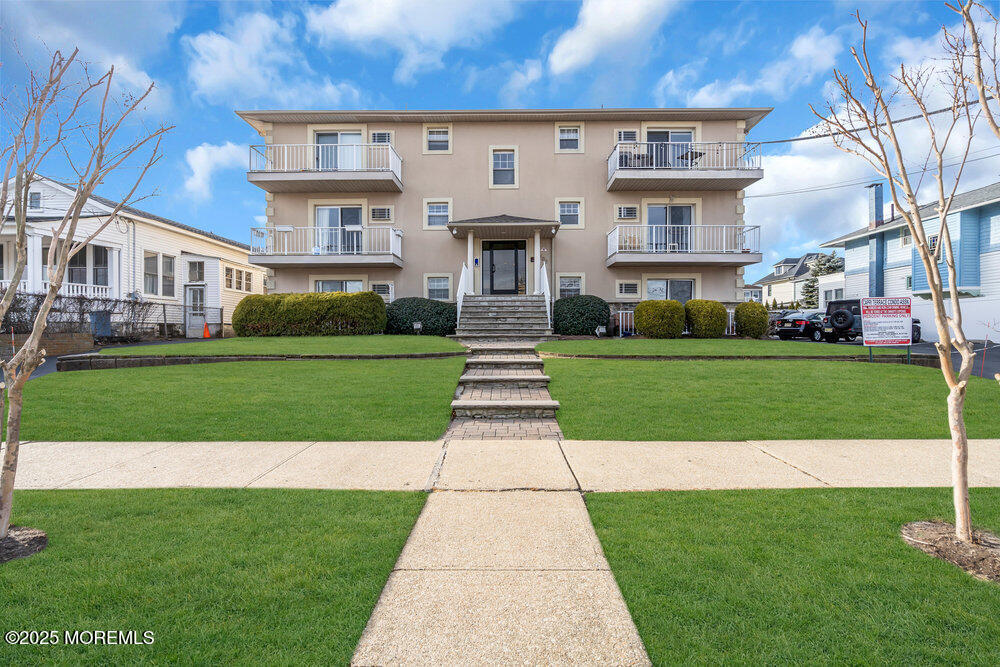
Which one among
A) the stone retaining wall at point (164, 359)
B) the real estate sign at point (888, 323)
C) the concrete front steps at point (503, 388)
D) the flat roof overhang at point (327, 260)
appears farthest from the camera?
the flat roof overhang at point (327, 260)

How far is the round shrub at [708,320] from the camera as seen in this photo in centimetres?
1548

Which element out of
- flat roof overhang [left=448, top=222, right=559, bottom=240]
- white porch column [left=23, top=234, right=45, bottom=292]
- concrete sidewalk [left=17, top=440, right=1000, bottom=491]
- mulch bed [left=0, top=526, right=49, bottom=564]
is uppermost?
flat roof overhang [left=448, top=222, right=559, bottom=240]

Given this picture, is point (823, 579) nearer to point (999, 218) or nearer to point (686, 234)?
point (686, 234)

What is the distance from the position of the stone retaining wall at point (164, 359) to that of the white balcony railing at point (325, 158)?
1052 centimetres

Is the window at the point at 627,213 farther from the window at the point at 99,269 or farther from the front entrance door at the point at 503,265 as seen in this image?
the window at the point at 99,269

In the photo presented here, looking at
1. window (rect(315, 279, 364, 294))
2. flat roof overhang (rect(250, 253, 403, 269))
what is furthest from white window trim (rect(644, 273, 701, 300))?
window (rect(315, 279, 364, 294))

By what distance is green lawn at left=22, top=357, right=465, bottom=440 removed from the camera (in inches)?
217

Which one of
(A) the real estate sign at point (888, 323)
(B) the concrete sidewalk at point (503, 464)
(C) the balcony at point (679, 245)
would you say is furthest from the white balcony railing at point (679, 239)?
(B) the concrete sidewalk at point (503, 464)

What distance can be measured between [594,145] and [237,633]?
1981cm

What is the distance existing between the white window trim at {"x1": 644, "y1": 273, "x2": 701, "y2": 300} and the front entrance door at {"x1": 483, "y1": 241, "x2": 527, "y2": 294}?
4.81m

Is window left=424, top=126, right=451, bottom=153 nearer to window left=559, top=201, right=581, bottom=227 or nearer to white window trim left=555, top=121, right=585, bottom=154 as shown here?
white window trim left=555, top=121, right=585, bottom=154

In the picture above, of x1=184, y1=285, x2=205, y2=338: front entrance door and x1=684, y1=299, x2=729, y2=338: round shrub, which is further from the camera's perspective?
x1=184, y1=285, x2=205, y2=338: front entrance door

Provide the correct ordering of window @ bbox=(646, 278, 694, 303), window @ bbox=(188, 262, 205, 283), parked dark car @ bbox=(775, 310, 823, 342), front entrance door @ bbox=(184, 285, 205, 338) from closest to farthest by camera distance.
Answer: window @ bbox=(646, 278, 694, 303) → front entrance door @ bbox=(184, 285, 205, 338) → parked dark car @ bbox=(775, 310, 823, 342) → window @ bbox=(188, 262, 205, 283)

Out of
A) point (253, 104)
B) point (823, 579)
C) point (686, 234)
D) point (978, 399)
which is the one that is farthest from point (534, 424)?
point (253, 104)
